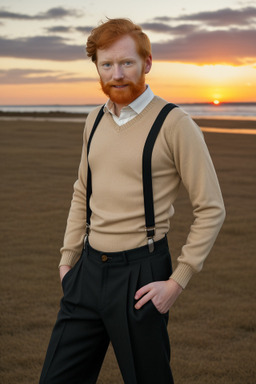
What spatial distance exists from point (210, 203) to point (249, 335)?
2.33 metres

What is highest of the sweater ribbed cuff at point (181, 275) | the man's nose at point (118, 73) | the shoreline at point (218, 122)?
the man's nose at point (118, 73)

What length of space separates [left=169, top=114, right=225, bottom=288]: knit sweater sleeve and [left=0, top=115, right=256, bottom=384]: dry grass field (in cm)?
162

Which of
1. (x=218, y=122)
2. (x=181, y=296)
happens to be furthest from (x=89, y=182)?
(x=218, y=122)

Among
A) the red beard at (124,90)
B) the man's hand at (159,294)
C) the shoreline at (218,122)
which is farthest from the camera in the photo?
the shoreline at (218,122)

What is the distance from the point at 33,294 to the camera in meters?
4.69

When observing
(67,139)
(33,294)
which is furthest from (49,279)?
(67,139)

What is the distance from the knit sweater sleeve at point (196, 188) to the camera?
194 centimetres

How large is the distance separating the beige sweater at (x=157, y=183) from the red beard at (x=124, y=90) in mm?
69

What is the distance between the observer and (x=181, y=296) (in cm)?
471

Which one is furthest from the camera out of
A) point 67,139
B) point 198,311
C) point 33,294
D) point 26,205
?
point 67,139

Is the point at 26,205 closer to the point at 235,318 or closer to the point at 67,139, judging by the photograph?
the point at 235,318

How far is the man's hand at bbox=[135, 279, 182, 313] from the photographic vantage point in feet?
6.29

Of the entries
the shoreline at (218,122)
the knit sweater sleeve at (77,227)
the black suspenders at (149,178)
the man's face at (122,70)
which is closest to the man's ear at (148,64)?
the man's face at (122,70)

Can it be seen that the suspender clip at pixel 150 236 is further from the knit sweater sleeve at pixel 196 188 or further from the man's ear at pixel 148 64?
the man's ear at pixel 148 64
